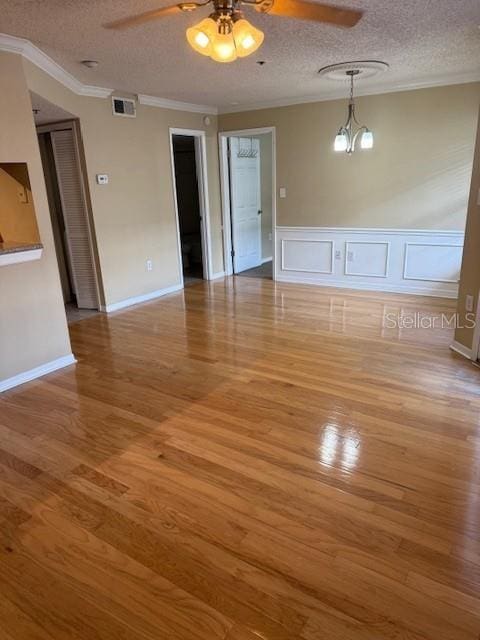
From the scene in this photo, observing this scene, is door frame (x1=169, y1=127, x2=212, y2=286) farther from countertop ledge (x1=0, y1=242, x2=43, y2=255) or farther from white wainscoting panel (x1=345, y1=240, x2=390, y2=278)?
countertop ledge (x1=0, y1=242, x2=43, y2=255)

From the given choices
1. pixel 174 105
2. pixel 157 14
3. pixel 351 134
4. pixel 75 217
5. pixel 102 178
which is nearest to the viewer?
pixel 157 14

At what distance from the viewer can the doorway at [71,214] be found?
185 inches

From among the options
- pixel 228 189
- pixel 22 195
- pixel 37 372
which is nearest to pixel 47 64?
pixel 22 195

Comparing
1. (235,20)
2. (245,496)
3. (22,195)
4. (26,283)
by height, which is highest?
(235,20)

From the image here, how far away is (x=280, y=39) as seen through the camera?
308 cm

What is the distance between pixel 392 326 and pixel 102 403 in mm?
2900

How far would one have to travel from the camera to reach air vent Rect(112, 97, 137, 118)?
4.77m

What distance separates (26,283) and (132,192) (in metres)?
2.32

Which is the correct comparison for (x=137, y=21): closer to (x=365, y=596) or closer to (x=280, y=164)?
(x=365, y=596)

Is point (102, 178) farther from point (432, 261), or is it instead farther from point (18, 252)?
point (432, 261)

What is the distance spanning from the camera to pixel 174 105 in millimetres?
5480

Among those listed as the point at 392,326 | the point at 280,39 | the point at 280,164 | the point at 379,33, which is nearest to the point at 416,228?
the point at 392,326

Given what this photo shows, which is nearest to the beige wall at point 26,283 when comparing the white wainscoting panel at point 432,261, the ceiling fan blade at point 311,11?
the ceiling fan blade at point 311,11

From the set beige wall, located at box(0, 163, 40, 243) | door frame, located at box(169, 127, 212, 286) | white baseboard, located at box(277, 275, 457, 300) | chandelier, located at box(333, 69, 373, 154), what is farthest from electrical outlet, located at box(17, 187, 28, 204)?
white baseboard, located at box(277, 275, 457, 300)
